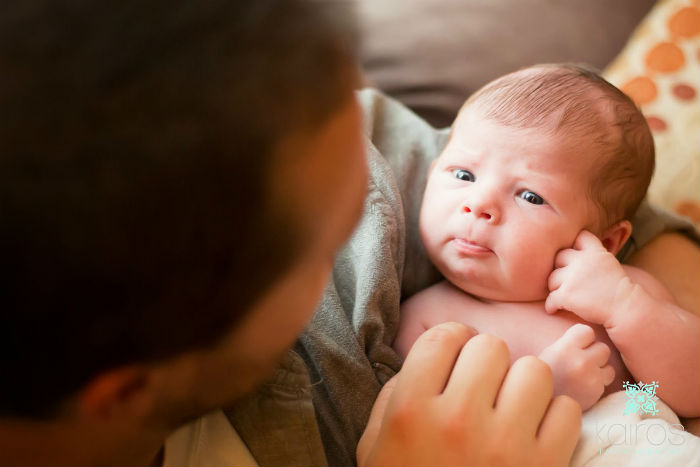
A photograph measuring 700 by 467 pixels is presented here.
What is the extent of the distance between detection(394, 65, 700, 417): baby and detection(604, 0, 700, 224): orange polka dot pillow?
0.25m

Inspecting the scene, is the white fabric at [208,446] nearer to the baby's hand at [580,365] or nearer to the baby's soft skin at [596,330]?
the baby's soft skin at [596,330]

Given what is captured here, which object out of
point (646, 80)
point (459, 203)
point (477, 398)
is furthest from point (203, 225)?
point (646, 80)

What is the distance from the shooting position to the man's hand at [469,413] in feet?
2.38

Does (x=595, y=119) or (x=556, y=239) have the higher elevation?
(x=595, y=119)

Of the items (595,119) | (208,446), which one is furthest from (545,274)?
(208,446)

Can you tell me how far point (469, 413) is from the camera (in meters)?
0.74

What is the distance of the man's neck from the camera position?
1.77 feet

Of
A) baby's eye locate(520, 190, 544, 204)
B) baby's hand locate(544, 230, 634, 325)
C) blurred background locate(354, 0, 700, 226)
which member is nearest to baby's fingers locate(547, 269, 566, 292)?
baby's hand locate(544, 230, 634, 325)

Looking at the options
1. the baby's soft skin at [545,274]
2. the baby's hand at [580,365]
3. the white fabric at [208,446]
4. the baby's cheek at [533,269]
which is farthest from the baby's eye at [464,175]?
the white fabric at [208,446]

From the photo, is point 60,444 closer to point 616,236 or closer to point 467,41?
point 616,236

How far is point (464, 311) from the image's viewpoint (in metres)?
1.00

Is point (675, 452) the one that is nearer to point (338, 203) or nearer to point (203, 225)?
point (338, 203)

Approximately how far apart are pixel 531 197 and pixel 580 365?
24 cm

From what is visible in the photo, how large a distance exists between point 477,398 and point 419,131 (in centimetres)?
58
